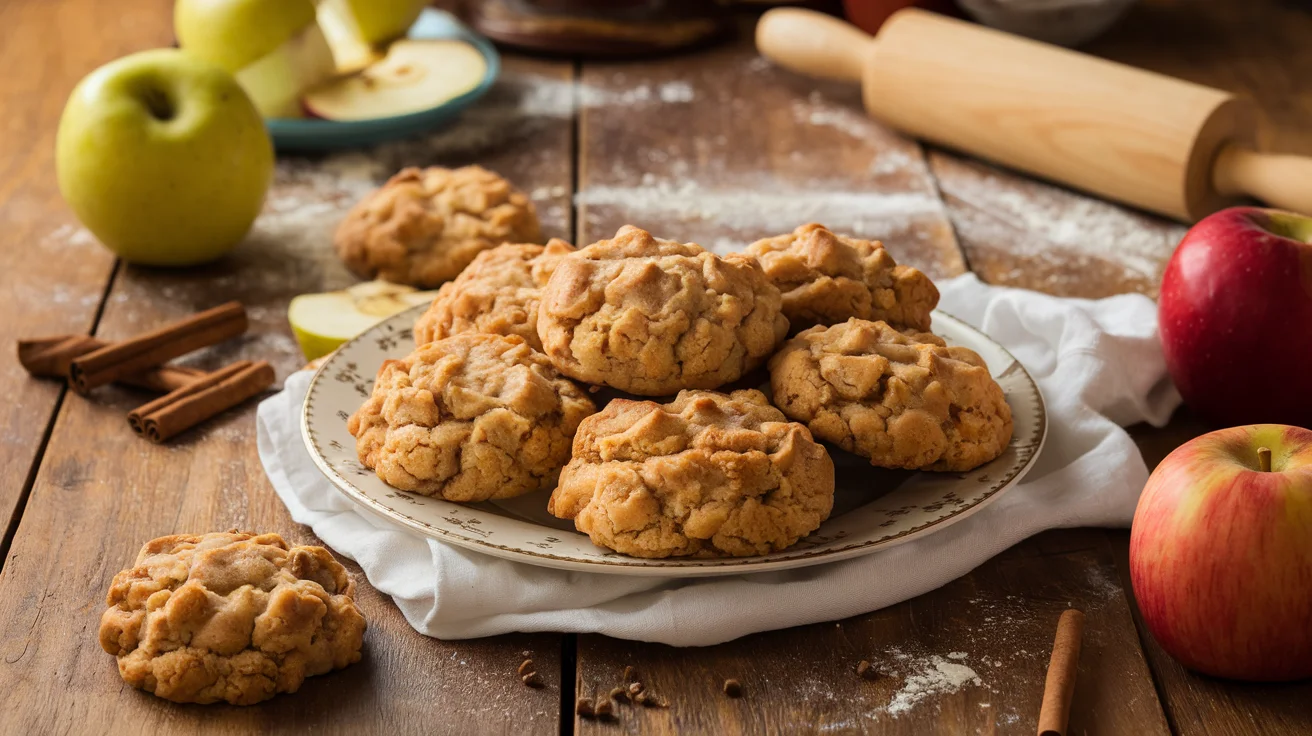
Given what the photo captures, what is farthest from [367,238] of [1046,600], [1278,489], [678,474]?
[1278,489]

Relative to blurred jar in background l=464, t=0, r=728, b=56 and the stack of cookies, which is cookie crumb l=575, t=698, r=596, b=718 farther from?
blurred jar in background l=464, t=0, r=728, b=56

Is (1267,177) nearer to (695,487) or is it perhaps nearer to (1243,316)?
(1243,316)

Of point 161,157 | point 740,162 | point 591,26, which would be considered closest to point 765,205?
point 740,162

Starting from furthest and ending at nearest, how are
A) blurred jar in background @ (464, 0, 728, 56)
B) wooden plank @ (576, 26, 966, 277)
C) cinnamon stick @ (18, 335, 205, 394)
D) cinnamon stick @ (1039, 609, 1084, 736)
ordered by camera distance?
blurred jar in background @ (464, 0, 728, 56)
wooden plank @ (576, 26, 966, 277)
cinnamon stick @ (18, 335, 205, 394)
cinnamon stick @ (1039, 609, 1084, 736)

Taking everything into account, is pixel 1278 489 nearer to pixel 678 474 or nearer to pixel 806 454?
pixel 806 454

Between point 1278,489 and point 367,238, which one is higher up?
point 1278,489

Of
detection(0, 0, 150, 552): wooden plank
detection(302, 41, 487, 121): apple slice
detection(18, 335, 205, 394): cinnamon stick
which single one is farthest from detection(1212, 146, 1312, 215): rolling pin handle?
detection(0, 0, 150, 552): wooden plank

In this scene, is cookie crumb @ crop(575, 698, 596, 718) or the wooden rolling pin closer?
cookie crumb @ crop(575, 698, 596, 718)
